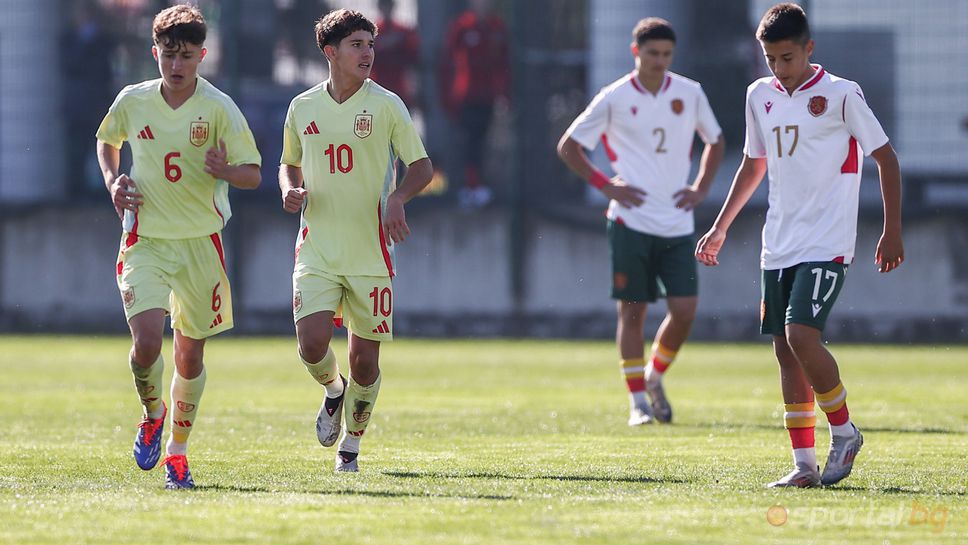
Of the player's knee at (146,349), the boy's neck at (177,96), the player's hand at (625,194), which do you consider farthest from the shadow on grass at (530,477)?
the player's hand at (625,194)

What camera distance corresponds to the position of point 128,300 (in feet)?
25.1

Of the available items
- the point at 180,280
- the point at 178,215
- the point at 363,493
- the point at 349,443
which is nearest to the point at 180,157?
the point at 178,215

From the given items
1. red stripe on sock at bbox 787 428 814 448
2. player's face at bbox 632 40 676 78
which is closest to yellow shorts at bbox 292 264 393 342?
red stripe on sock at bbox 787 428 814 448

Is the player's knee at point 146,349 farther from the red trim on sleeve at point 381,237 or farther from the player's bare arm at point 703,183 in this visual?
the player's bare arm at point 703,183

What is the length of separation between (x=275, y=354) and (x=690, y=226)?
263 inches

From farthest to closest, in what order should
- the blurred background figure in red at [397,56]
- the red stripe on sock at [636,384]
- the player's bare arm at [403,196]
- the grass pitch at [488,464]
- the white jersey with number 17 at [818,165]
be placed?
1. the blurred background figure in red at [397,56]
2. the red stripe on sock at [636,384]
3. the player's bare arm at [403,196]
4. the white jersey with number 17 at [818,165]
5. the grass pitch at [488,464]

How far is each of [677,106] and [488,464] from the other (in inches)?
147

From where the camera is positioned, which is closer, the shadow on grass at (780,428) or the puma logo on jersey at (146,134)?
the puma logo on jersey at (146,134)

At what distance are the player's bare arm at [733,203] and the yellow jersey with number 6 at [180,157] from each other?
2027mm

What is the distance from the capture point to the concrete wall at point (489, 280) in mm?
17844

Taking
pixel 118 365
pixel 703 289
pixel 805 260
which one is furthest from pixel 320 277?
pixel 703 289

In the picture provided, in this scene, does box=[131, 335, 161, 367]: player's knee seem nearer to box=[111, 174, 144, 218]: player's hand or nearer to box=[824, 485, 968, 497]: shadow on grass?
box=[111, 174, 144, 218]: player's hand

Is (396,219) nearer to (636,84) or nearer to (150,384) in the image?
(150,384)

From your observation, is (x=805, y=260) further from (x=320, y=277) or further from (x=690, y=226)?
(x=690, y=226)
